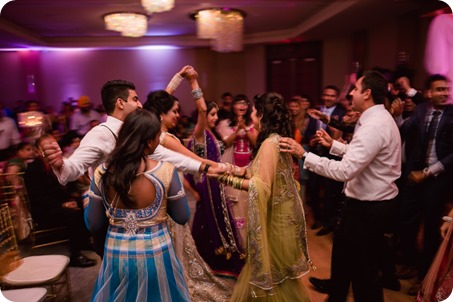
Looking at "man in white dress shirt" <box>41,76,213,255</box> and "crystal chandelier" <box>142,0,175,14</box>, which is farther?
"crystal chandelier" <box>142,0,175,14</box>

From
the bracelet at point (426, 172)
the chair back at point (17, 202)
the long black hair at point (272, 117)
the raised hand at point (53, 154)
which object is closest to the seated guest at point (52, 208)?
the chair back at point (17, 202)

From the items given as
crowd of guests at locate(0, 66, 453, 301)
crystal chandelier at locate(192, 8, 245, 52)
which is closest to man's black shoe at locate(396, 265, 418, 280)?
crowd of guests at locate(0, 66, 453, 301)

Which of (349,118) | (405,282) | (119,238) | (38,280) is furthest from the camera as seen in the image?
(349,118)

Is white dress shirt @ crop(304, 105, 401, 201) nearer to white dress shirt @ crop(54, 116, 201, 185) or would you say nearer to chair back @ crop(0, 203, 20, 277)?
white dress shirt @ crop(54, 116, 201, 185)

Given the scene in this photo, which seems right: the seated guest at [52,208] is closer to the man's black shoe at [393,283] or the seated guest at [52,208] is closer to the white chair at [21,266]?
the white chair at [21,266]

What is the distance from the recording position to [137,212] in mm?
1603

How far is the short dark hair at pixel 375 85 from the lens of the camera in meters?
2.13

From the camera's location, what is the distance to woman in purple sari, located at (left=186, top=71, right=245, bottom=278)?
284cm

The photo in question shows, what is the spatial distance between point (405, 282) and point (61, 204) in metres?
3.25

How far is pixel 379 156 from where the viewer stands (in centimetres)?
207

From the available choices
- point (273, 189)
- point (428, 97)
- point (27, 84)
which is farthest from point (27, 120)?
point (27, 84)

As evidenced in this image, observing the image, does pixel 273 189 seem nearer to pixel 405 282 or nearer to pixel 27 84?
pixel 405 282

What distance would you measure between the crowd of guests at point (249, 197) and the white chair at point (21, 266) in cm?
46

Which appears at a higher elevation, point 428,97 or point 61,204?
point 428,97
